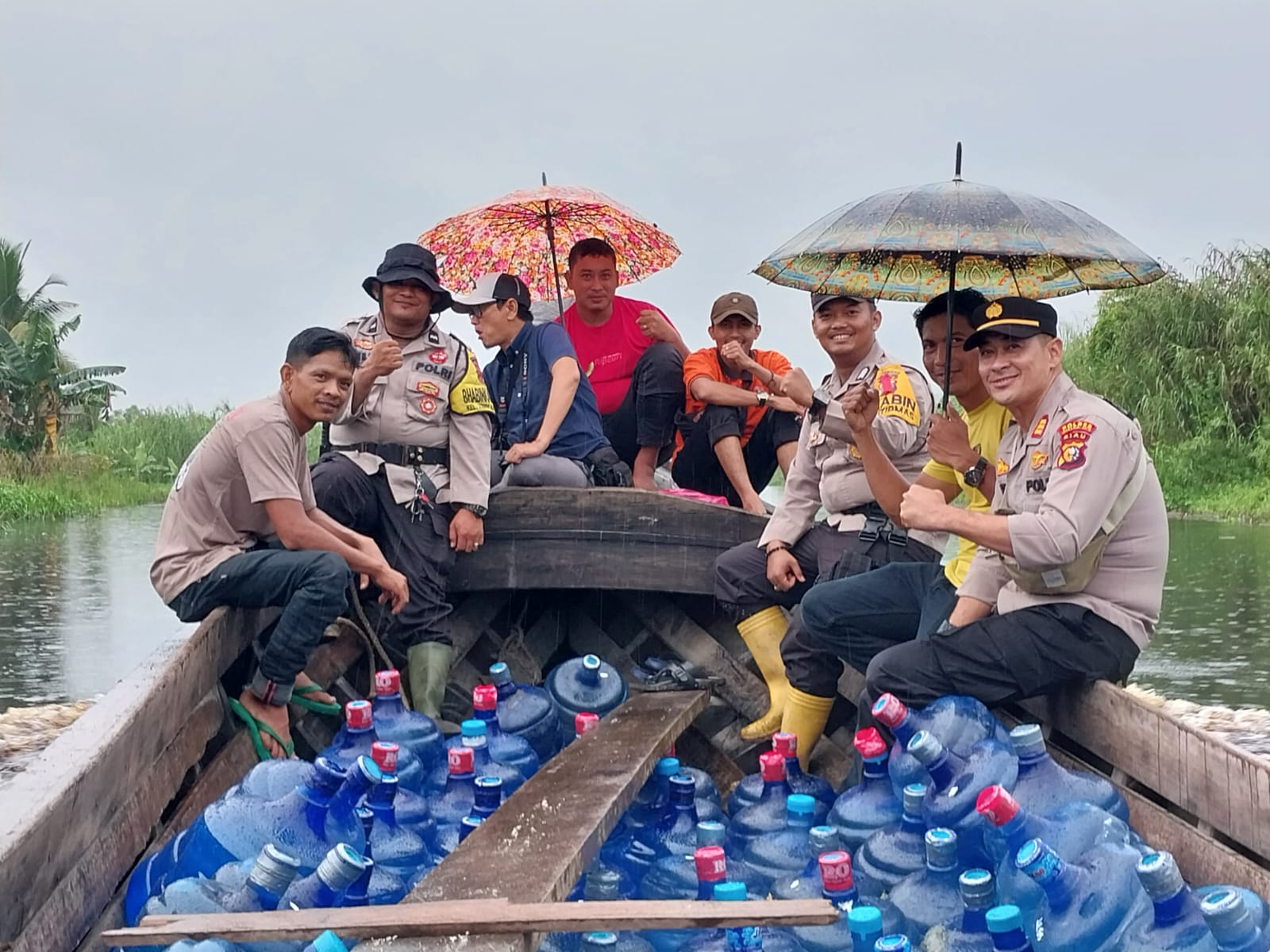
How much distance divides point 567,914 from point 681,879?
102 centimetres

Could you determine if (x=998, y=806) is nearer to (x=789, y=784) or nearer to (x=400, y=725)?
(x=789, y=784)

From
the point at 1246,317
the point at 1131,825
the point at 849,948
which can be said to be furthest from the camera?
the point at 1246,317

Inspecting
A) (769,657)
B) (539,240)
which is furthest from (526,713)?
(539,240)

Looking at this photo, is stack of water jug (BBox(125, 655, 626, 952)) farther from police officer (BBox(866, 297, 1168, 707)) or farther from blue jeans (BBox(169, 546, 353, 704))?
police officer (BBox(866, 297, 1168, 707))

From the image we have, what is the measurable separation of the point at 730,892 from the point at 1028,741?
81 centimetres

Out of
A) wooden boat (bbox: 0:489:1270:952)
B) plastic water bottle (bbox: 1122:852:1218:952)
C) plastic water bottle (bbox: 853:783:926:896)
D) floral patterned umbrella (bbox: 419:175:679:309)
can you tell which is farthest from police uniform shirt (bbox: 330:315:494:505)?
plastic water bottle (bbox: 1122:852:1218:952)

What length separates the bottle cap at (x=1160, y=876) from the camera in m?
2.32

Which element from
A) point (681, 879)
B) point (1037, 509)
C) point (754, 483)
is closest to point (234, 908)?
point (681, 879)

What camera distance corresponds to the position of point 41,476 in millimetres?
30906

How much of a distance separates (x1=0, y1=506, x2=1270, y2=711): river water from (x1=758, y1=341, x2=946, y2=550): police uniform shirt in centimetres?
462

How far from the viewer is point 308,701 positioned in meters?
3.77

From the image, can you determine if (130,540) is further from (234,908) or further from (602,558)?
(234,908)

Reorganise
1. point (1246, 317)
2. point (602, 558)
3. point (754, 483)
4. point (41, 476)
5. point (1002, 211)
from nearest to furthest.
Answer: point (1002, 211) < point (602, 558) < point (754, 483) < point (1246, 317) < point (41, 476)

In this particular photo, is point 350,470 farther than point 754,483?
No
